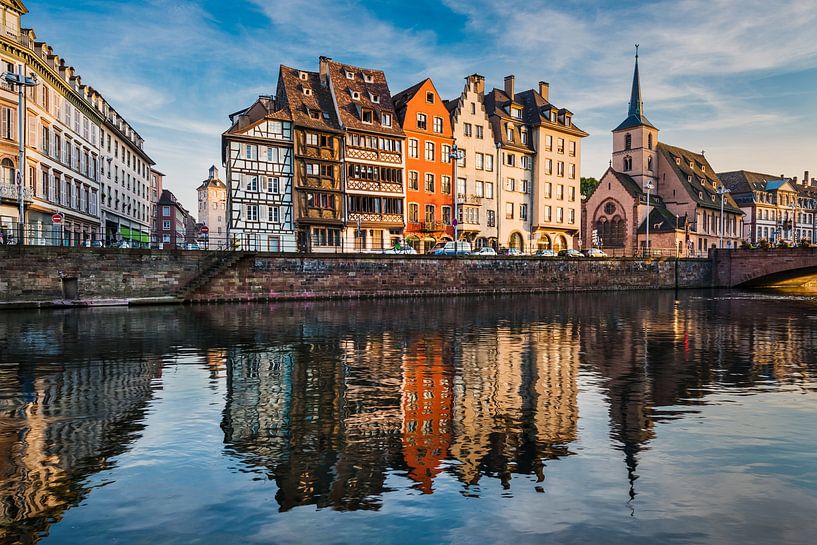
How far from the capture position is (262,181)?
189 ft

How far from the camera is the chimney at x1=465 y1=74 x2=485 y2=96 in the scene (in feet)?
230

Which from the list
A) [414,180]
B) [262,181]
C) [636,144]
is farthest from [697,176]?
[262,181]

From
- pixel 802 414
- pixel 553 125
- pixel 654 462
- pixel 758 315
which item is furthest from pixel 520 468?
pixel 553 125

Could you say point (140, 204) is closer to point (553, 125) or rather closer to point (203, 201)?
point (553, 125)

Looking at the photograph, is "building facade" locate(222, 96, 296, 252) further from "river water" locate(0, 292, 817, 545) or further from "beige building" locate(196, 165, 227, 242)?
"beige building" locate(196, 165, 227, 242)

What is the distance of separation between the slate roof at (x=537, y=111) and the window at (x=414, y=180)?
18.9 meters

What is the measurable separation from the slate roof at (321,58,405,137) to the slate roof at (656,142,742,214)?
52.6 meters

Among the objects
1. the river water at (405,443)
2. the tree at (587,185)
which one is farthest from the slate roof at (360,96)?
the tree at (587,185)

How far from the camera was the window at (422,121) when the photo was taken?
67.1 meters

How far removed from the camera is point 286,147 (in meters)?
58.6

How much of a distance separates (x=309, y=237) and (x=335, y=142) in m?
9.38

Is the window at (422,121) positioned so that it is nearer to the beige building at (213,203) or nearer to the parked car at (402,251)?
the parked car at (402,251)

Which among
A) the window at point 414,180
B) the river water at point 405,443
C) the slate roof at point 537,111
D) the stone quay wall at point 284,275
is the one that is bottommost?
the river water at point 405,443

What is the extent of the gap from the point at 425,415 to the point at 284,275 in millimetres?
34442
